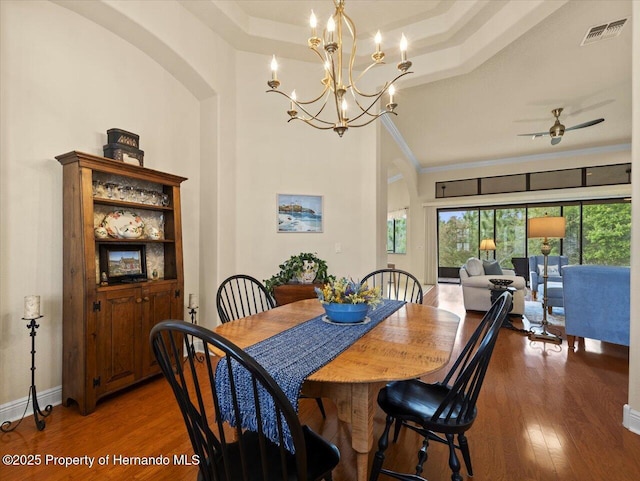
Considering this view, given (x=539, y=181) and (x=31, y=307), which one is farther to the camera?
(x=539, y=181)

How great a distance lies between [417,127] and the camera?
578cm

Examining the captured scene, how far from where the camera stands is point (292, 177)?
384 centimetres

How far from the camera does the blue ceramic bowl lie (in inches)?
67.7

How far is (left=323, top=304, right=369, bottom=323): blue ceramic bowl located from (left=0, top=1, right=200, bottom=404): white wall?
2101 mm

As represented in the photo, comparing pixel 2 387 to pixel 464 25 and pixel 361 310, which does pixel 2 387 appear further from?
pixel 464 25

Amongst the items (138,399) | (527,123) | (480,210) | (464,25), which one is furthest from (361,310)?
(480,210)

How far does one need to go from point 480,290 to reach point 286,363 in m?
4.81

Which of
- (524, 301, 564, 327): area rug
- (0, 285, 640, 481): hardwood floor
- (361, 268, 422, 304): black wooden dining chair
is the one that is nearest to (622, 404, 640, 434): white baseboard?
(0, 285, 640, 481): hardwood floor

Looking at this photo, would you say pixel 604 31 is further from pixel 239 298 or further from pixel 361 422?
pixel 239 298

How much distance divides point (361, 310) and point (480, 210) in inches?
324

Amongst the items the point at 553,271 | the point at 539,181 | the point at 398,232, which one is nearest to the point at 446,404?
Answer: the point at 553,271

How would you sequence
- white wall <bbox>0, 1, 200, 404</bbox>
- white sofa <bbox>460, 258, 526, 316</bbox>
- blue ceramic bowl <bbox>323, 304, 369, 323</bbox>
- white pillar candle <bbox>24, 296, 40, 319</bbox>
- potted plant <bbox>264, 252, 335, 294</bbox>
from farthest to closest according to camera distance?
white sofa <bbox>460, 258, 526, 316</bbox> < potted plant <bbox>264, 252, 335, 294</bbox> < white wall <bbox>0, 1, 200, 404</bbox> < white pillar candle <bbox>24, 296, 40, 319</bbox> < blue ceramic bowl <bbox>323, 304, 369, 323</bbox>

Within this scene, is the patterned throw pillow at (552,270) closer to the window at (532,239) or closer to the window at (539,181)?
the window at (532,239)

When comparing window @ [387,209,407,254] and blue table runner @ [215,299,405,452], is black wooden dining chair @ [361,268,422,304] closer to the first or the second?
blue table runner @ [215,299,405,452]
